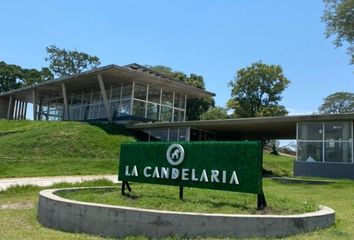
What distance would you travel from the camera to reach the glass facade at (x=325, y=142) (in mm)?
21422

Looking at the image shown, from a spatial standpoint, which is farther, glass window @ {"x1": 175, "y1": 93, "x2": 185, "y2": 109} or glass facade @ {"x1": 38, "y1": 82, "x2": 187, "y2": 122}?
glass window @ {"x1": 175, "y1": 93, "x2": 185, "y2": 109}

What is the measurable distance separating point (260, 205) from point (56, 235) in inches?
135

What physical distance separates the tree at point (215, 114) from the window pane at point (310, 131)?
3466 cm

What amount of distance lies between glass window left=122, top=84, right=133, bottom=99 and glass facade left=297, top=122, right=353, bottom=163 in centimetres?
1648

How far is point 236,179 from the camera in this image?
24.9 feet

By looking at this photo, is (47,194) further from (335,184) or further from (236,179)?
(335,184)

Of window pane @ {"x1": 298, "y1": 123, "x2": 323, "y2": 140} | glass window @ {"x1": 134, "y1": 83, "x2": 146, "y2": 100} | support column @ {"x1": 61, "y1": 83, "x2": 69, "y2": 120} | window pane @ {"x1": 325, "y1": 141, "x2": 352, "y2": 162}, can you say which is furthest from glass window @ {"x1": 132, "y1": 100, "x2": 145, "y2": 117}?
window pane @ {"x1": 325, "y1": 141, "x2": 352, "y2": 162}

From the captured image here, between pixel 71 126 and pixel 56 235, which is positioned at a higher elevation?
pixel 71 126

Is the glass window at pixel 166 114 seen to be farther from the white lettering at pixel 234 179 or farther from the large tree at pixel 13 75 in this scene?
the large tree at pixel 13 75

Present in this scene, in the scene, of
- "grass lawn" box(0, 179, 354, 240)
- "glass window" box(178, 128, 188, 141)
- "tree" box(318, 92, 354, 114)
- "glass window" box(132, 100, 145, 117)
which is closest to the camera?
"grass lawn" box(0, 179, 354, 240)

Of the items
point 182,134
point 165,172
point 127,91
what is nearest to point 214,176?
point 165,172

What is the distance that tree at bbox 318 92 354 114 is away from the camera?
71312 millimetres

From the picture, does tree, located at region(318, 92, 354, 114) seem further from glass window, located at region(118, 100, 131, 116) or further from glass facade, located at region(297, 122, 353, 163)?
glass facade, located at region(297, 122, 353, 163)

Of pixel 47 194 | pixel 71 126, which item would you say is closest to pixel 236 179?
pixel 47 194
